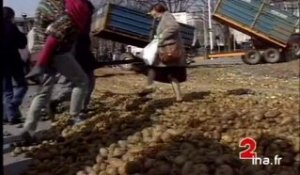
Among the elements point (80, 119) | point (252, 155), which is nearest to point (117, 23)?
point (80, 119)

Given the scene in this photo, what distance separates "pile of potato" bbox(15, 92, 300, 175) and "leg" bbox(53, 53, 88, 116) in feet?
0.54

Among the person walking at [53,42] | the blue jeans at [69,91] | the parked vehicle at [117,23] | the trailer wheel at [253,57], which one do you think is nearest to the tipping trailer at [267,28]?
the trailer wheel at [253,57]

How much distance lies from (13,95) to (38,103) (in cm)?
52

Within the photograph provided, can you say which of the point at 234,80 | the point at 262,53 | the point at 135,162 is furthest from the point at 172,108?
the point at 135,162

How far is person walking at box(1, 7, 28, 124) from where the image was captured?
1.31 m

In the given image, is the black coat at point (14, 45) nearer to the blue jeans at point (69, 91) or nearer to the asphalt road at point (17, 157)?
the asphalt road at point (17, 157)

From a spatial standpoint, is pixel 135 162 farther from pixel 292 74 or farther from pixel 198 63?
pixel 198 63

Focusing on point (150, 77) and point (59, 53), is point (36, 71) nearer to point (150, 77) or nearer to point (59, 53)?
point (59, 53)

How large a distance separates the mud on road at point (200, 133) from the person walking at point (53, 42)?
0.31 ft

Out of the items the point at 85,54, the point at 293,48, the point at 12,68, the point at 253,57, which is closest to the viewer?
the point at 293,48

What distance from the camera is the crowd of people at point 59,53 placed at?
153 centimetres

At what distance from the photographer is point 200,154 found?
111cm

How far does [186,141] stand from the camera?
1.22 m

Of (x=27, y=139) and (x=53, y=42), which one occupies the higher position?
(x=53, y=42)
